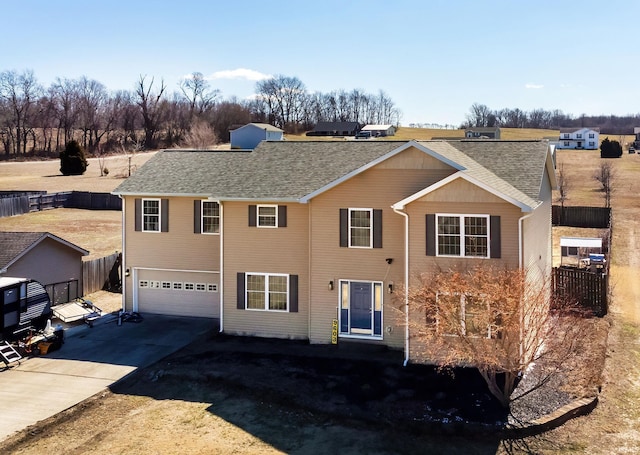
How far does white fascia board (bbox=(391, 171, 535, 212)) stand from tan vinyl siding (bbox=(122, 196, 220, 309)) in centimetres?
844

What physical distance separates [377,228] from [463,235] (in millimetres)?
2996

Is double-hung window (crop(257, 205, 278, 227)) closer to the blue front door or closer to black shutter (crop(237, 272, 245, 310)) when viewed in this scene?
black shutter (crop(237, 272, 245, 310))

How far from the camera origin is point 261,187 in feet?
64.3

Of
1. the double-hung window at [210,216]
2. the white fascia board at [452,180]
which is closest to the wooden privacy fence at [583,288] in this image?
the white fascia board at [452,180]

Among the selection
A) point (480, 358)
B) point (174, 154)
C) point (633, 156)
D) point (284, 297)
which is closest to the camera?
point (480, 358)

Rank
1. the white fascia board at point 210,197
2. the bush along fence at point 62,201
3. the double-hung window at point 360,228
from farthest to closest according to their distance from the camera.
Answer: the bush along fence at point 62,201 → the white fascia board at point 210,197 → the double-hung window at point 360,228

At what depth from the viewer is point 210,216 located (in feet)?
69.7

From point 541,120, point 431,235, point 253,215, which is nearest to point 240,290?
point 253,215

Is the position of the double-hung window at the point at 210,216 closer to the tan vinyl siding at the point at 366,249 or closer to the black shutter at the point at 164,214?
the black shutter at the point at 164,214

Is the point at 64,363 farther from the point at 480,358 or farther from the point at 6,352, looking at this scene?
the point at 480,358

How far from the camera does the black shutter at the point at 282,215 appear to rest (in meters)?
19.0

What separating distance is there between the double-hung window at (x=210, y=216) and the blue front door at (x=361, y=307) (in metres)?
6.55

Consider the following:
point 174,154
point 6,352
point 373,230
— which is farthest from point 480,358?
point 174,154

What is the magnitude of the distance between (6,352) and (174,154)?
11.1 m
